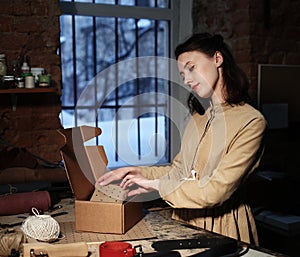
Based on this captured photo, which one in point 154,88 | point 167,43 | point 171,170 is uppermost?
point 167,43

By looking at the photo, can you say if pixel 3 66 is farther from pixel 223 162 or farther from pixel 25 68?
pixel 223 162

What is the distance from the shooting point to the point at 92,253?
48.7 inches

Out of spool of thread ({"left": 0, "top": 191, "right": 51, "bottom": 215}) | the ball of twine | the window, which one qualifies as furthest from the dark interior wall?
the ball of twine

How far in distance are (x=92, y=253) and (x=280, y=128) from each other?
6.03 ft

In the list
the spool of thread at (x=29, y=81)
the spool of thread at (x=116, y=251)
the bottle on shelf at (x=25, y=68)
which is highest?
the bottle on shelf at (x=25, y=68)

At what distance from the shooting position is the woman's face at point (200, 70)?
1.55 metres

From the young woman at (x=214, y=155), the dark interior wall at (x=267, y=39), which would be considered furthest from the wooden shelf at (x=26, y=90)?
the dark interior wall at (x=267, y=39)

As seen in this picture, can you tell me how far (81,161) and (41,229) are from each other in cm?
29

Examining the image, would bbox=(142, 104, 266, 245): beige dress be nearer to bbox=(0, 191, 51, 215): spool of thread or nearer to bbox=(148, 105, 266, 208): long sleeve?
bbox=(148, 105, 266, 208): long sleeve

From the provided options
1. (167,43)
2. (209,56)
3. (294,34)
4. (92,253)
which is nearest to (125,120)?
(167,43)

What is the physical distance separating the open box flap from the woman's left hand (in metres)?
0.11

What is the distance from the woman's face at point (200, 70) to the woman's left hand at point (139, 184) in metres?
0.35

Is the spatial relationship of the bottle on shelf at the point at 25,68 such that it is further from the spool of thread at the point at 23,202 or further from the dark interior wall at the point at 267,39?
the dark interior wall at the point at 267,39

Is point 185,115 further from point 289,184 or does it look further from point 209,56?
point 209,56
